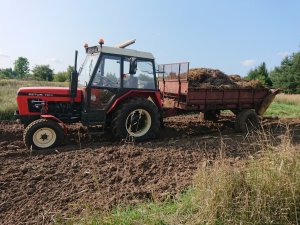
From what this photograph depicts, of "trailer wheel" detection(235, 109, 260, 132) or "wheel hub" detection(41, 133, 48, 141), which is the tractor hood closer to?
"wheel hub" detection(41, 133, 48, 141)

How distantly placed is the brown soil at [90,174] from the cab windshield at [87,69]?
1.48 meters

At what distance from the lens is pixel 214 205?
12.9 feet

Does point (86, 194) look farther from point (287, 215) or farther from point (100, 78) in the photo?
point (100, 78)

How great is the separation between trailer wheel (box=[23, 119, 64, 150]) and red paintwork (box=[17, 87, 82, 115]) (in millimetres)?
608

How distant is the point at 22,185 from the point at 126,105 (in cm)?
334

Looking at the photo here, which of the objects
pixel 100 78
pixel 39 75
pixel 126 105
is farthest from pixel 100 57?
pixel 39 75

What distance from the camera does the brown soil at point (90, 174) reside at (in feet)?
15.0

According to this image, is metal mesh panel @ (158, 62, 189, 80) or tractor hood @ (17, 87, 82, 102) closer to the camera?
tractor hood @ (17, 87, 82, 102)

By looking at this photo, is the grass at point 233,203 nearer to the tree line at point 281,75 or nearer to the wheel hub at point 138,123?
the wheel hub at point 138,123

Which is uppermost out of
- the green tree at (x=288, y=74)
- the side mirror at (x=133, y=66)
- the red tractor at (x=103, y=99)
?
the green tree at (x=288, y=74)

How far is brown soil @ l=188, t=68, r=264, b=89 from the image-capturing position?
966cm

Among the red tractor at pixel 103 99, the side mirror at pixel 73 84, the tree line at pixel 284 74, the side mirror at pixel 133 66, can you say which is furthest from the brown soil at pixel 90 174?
the tree line at pixel 284 74

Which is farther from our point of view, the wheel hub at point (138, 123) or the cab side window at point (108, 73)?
the wheel hub at point (138, 123)

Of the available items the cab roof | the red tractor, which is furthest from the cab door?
the cab roof
